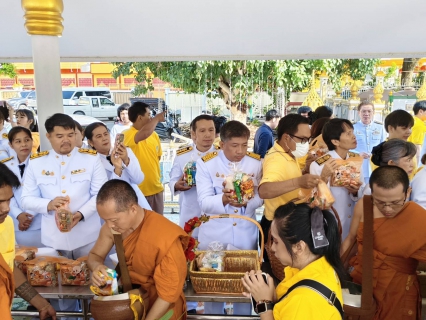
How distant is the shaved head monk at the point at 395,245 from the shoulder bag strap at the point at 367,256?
6 centimetres

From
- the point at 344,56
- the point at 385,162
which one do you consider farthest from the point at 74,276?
the point at 344,56

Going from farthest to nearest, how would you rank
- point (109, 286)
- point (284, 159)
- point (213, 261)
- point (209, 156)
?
point (209, 156)
point (284, 159)
point (213, 261)
point (109, 286)

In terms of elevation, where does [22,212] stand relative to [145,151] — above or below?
below

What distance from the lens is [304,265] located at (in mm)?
1722

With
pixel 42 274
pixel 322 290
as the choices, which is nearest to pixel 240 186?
pixel 322 290

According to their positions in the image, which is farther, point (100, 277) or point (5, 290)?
point (100, 277)

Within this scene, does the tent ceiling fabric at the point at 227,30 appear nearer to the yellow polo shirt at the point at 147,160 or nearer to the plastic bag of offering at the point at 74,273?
the yellow polo shirt at the point at 147,160

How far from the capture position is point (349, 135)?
10.1 feet

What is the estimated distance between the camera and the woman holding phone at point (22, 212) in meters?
3.36

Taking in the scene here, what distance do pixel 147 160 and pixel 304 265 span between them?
3.20 metres

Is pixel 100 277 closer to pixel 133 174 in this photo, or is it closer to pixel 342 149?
pixel 133 174

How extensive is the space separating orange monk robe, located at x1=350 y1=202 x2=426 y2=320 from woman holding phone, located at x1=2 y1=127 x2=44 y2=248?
2716 millimetres

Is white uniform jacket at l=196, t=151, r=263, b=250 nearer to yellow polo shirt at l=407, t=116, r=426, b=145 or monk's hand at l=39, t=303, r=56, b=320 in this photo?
monk's hand at l=39, t=303, r=56, b=320

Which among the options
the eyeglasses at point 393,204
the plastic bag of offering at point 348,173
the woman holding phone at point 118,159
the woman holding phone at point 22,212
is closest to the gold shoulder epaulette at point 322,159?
the plastic bag of offering at point 348,173
